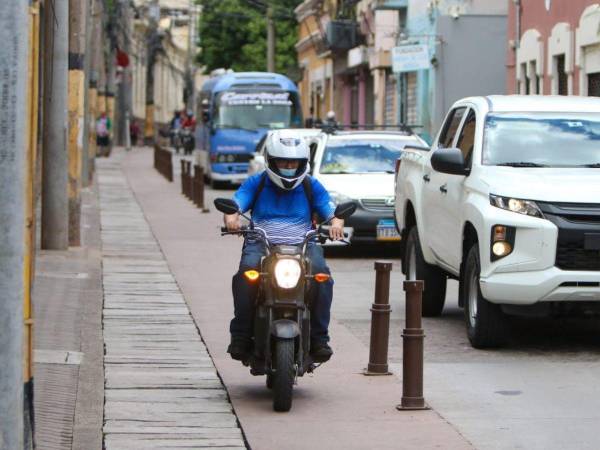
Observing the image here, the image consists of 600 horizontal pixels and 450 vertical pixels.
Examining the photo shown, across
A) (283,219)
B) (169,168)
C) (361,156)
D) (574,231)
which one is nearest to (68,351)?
(283,219)

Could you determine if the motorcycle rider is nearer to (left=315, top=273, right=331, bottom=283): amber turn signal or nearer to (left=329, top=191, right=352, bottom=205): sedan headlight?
Result: (left=315, top=273, right=331, bottom=283): amber turn signal

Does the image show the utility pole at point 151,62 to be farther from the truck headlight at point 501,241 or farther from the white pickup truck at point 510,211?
the truck headlight at point 501,241

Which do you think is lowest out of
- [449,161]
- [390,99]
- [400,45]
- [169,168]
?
[169,168]

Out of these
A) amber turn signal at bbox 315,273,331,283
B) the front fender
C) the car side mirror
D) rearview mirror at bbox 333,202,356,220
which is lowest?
the front fender

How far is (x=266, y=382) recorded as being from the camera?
10453 millimetres

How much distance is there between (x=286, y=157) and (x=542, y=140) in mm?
3722

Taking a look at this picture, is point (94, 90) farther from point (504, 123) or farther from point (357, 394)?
point (357, 394)

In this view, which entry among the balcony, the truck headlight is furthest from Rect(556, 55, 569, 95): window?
the balcony

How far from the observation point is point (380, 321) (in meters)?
10.7

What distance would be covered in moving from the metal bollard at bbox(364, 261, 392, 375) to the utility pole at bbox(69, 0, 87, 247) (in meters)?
9.62

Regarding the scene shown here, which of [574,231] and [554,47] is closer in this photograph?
[574,231]

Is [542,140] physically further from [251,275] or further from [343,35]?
[343,35]

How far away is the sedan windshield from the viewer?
70.5 ft

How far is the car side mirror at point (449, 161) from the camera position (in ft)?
40.8
